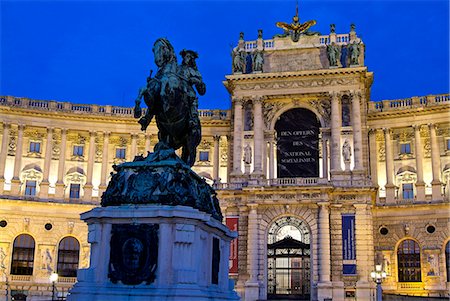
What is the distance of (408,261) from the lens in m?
43.5

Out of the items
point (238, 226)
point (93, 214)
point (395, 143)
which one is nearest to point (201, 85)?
point (93, 214)

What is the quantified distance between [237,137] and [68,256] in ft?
54.6

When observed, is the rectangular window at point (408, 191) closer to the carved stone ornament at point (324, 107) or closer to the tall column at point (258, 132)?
the carved stone ornament at point (324, 107)

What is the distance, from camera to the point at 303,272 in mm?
40531

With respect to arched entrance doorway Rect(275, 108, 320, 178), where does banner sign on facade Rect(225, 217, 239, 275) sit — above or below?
below

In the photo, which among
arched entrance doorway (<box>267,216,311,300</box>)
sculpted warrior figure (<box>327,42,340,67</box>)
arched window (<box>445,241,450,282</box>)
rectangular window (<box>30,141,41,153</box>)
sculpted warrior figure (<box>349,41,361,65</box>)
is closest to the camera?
arched entrance doorway (<box>267,216,311,300</box>)

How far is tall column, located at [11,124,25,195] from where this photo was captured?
149 ft

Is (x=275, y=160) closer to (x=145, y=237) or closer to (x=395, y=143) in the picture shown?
(x=395, y=143)

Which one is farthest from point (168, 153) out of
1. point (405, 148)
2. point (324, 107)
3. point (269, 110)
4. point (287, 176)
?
point (405, 148)

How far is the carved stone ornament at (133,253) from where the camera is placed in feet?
38.6

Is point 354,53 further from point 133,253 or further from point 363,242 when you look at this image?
point 133,253

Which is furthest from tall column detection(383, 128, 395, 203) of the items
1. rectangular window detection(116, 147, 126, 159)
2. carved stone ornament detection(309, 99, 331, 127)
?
rectangular window detection(116, 147, 126, 159)

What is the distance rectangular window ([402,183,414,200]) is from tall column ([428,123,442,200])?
2018 mm

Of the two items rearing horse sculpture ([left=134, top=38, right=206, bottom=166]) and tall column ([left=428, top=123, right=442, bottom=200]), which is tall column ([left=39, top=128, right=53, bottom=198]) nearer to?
tall column ([left=428, top=123, right=442, bottom=200])
